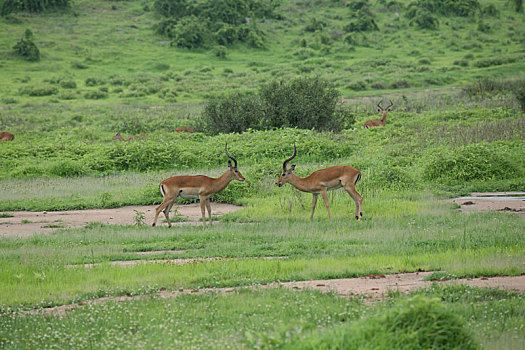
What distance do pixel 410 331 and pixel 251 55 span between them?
53.3 metres

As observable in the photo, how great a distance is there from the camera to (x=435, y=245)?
946 centimetres

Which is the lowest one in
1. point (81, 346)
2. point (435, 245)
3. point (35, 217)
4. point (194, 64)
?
point (194, 64)

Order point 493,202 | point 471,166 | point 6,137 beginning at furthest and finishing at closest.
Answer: point 6,137 < point 471,166 < point 493,202

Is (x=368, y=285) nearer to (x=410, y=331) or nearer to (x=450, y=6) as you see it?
(x=410, y=331)

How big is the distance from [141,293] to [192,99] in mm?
32565

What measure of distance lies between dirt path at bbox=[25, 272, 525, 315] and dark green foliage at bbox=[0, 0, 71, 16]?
197 feet

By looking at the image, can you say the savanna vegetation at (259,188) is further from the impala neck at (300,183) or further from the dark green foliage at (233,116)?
the impala neck at (300,183)

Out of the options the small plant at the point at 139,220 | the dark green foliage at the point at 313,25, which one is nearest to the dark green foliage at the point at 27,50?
the dark green foliage at the point at 313,25

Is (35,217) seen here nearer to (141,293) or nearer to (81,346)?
(141,293)

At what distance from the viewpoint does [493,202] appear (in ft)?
43.2

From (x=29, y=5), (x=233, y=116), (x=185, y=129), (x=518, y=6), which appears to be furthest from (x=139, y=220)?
(x=518, y=6)

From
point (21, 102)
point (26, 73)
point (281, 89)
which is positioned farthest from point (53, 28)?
point (281, 89)

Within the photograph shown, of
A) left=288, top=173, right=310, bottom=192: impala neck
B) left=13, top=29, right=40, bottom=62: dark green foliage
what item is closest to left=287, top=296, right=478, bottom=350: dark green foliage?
left=288, top=173, right=310, bottom=192: impala neck

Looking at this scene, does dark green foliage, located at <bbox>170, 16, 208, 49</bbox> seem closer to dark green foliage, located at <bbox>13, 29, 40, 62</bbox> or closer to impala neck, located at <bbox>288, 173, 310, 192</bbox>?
dark green foliage, located at <bbox>13, 29, 40, 62</bbox>
